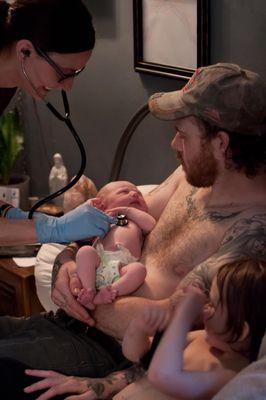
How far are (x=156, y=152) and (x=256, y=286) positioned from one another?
1.43 metres

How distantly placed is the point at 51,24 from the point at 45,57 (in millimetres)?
93

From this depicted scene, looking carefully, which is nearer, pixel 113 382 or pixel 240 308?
pixel 240 308

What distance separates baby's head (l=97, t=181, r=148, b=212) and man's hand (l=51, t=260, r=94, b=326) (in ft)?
0.79

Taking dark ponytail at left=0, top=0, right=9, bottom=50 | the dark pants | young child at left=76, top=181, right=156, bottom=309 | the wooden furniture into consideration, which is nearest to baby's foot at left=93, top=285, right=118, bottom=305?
young child at left=76, top=181, right=156, bottom=309

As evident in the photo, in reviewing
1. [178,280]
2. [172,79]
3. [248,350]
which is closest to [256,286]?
[248,350]

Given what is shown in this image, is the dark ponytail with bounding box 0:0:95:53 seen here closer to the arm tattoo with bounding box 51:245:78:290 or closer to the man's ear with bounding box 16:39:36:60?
the man's ear with bounding box 16:39:36:60

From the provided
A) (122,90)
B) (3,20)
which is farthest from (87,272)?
(122,90)

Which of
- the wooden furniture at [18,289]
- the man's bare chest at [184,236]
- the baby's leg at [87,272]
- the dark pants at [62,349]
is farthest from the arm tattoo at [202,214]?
the wooden furniture at [18,289]

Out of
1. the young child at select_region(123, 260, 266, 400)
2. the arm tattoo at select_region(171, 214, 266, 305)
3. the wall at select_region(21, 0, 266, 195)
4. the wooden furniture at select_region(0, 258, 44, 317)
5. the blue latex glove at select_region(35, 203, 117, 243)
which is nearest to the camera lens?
the young child at select_region(123, 260, 266, 400)

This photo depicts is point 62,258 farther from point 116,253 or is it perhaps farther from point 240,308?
point 240,308

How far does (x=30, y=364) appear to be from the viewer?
5.60 feet

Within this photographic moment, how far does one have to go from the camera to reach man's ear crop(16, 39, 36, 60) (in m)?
1.79

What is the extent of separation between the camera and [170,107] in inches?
72.0

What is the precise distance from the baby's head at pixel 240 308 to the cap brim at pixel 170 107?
0.54 m
